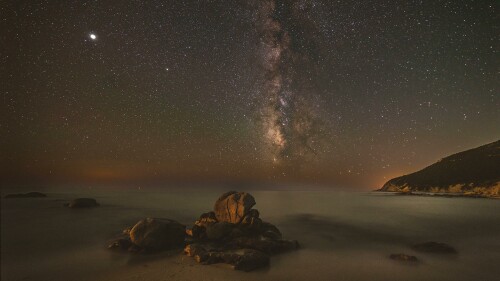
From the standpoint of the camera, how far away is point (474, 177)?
352 ft

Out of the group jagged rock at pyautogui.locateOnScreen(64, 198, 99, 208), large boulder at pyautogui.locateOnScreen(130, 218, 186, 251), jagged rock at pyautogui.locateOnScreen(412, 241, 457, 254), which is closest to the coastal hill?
jagged rock at pyautogui.locateOnScreen(412, 241, 457, 254)

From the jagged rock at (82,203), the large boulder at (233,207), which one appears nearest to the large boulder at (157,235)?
the large boulder at (233,207)

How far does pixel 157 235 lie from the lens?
15531 millimetres

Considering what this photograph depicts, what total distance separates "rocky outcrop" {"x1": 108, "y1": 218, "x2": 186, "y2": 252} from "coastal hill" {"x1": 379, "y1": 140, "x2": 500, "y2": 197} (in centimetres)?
10854

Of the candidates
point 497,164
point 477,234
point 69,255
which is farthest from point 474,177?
point 69,255

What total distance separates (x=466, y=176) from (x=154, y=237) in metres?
138

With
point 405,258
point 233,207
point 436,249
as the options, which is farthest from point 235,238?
point 436,249

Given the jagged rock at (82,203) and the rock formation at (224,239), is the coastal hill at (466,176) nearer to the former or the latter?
the rock formation at (224,239)

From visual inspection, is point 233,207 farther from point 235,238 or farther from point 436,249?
point 436,249

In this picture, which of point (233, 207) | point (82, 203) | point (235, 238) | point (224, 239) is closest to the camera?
point (235, 238)

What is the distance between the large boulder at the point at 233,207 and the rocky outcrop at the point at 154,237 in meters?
3.31

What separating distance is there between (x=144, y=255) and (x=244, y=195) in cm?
786

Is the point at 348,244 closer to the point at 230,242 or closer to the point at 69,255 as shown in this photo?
the point at 230,242

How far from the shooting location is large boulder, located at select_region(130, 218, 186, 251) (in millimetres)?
15172
